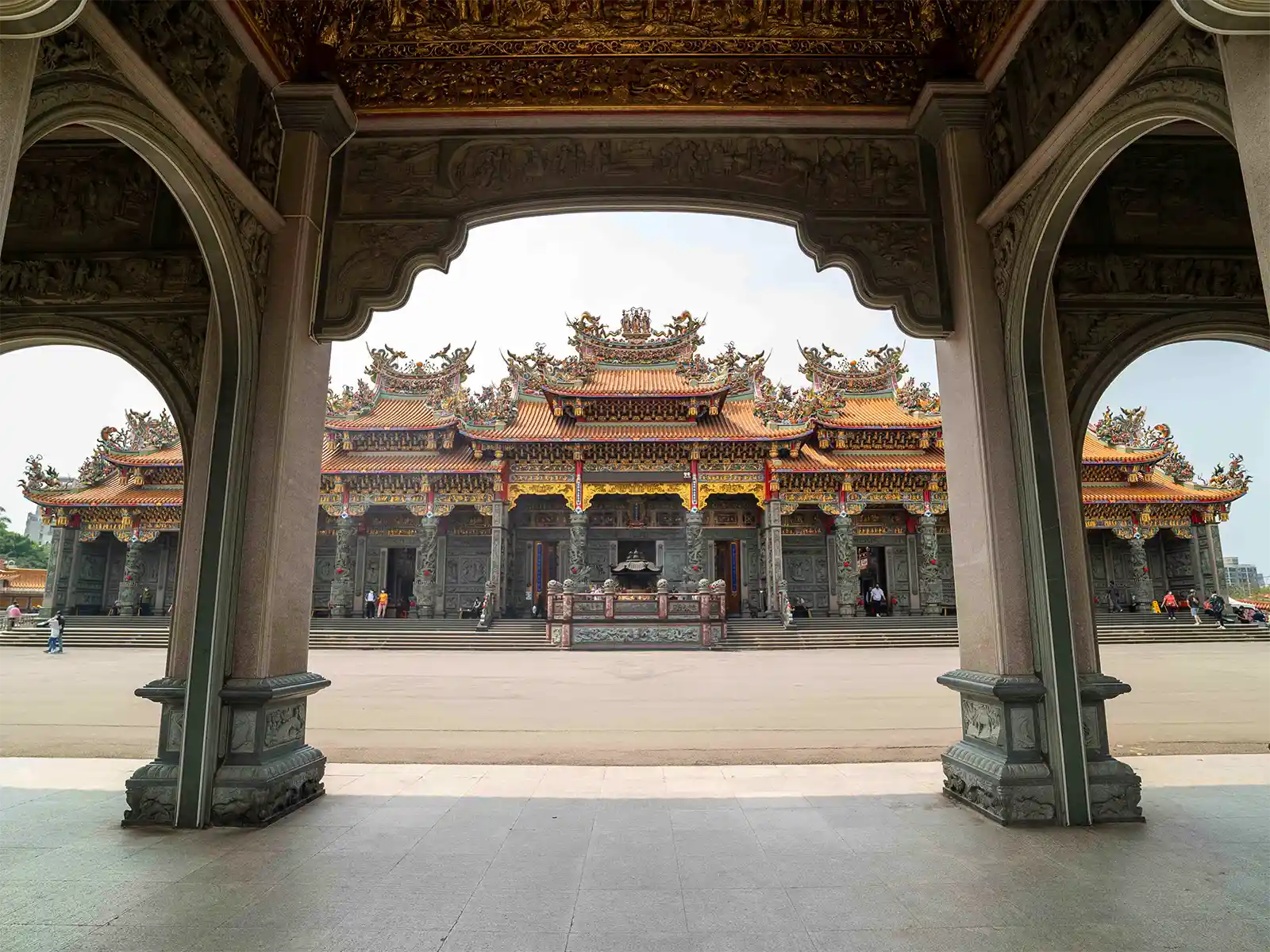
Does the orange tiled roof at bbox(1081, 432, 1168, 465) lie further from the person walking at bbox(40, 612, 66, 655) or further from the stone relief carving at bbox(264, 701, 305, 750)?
the person walking at bbox(40, 612, 66, 655)

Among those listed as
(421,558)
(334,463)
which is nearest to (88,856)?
(421,558)

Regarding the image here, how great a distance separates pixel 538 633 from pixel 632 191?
1448 cm

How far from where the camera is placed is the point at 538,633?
1702cm

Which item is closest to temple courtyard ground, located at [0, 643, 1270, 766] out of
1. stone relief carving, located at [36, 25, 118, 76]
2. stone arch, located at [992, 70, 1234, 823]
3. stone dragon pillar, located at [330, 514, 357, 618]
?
stone arch, located at [992, 70, 1234, 823]

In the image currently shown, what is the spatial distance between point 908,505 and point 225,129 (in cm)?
2010

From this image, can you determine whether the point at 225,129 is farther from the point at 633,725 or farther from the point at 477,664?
the point at 477,664

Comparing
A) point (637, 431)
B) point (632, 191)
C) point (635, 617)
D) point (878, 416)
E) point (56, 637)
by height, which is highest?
point (878, 416)

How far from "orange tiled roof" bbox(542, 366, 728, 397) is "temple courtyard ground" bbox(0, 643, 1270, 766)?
30.3 feet

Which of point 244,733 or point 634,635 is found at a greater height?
point 244,733

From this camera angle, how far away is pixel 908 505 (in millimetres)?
20375

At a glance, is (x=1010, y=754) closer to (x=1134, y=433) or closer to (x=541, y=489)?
(x=541, y=489)

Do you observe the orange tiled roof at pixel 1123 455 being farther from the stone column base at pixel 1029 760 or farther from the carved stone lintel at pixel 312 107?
the carved stone lintel at pixel 312 107

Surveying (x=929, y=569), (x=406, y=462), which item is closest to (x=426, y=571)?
(x=406, y=462)

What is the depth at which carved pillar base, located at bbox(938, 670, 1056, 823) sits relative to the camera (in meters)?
3.00
